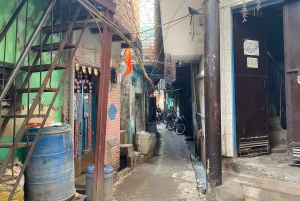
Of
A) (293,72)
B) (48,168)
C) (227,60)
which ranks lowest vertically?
(48,168)

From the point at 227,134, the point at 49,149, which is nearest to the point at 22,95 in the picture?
the point at 49,149

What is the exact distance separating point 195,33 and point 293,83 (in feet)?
8.54

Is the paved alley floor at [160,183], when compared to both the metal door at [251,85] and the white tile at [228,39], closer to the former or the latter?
the metal door at [251,85]

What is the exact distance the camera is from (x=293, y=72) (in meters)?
3.91

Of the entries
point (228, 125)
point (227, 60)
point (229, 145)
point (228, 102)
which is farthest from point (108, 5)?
point (229, 145)

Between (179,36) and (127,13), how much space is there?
2370 millimetres

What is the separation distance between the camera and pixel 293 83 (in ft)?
12.9

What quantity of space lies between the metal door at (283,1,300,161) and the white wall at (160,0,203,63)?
2455mm

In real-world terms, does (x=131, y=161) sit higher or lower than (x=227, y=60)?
Answer: lower

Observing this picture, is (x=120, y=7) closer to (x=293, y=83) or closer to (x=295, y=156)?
(x=293, y=83)

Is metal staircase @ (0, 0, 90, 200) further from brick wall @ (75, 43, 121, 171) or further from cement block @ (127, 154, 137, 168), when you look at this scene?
cement block @ (127, 154, 137, 168)

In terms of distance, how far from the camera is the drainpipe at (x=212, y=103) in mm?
3830

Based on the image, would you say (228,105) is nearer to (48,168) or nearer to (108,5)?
(108,5)

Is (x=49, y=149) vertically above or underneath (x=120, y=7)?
underneath
